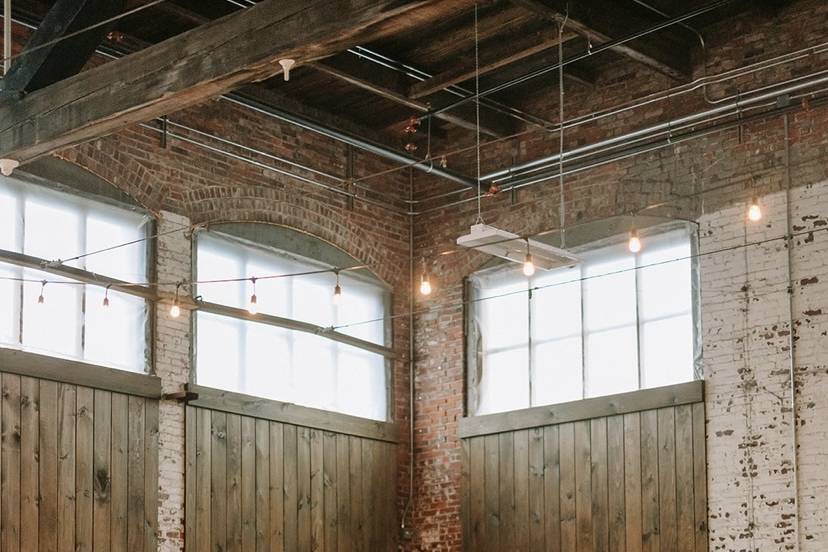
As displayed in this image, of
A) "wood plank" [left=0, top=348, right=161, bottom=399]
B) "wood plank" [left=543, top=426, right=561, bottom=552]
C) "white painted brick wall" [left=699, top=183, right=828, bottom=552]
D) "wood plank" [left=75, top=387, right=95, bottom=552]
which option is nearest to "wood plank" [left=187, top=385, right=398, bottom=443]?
"wood plank" [left=0, top=348, right=161, bottom=399]

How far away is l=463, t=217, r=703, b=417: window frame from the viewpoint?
32.4ft

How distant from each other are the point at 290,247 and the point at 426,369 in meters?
1.66

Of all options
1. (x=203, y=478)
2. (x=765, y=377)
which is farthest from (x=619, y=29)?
(x=203, y=478)

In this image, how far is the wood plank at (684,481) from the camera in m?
9.55

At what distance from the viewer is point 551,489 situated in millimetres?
10453

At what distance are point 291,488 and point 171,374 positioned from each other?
1.42 m

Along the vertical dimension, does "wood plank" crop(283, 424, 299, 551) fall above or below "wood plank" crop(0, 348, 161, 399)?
below

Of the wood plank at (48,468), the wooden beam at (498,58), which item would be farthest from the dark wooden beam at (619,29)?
the wood plank at (48,468)

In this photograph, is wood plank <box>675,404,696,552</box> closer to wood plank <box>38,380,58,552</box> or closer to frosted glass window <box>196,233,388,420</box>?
frosted glass window <box>196,233,388,420</box>

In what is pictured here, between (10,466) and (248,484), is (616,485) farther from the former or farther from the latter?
(10,466)

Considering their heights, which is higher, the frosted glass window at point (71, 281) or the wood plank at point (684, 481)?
the frosted glass window at point (71, 281)

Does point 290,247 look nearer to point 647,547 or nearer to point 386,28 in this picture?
point 647,547

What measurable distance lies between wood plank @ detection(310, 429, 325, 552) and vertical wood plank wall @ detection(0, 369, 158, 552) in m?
1.55

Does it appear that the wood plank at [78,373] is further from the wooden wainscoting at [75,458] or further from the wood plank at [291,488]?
the wood plank at [291,488]
